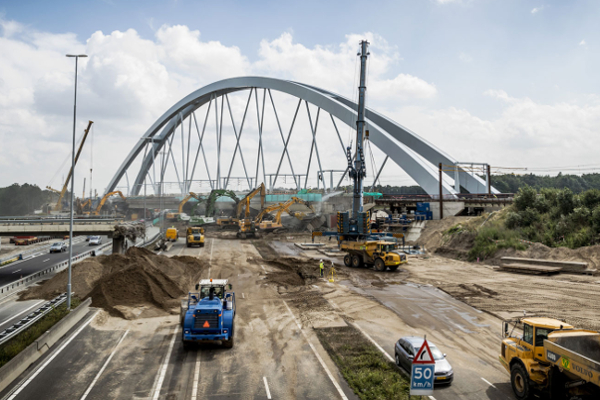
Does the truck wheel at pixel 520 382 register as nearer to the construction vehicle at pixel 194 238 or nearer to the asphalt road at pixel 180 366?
the asphalt road at pixel 180 366

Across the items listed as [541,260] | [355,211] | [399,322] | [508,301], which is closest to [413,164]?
[355,211]

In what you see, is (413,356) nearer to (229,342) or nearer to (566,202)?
(229,342)

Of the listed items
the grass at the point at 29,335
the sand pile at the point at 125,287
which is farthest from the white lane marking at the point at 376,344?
the grass at the point at 29,335

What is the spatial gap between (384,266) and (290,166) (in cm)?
5664

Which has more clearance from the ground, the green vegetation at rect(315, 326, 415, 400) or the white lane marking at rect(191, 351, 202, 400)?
the green vegetation at rect(315, 326, 415, 400)

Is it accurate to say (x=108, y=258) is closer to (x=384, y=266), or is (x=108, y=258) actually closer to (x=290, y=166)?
(x=384, y=266)

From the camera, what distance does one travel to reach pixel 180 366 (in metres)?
13.8

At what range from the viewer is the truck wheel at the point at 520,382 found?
10.6 meters

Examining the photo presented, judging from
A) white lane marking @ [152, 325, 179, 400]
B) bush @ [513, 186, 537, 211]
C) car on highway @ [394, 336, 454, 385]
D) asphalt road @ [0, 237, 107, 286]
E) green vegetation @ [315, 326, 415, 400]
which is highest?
bush @ [513, 186, 537, 211]

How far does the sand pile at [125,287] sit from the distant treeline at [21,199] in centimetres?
14861

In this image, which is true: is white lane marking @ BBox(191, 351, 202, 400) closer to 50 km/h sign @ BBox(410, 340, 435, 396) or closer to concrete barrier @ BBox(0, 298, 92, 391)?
concrete barrier @ BBox(0, 298, 92, 391)

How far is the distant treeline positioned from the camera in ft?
506

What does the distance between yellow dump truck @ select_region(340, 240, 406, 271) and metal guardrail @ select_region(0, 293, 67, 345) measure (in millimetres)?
22316

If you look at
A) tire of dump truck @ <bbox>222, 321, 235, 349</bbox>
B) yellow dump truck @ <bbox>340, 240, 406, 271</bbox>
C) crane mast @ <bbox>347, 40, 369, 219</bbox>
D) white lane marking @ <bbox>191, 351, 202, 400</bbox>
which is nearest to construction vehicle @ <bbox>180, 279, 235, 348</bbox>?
tire of dump truck @ <bbox>222, 321, 235, 349</bbox>
